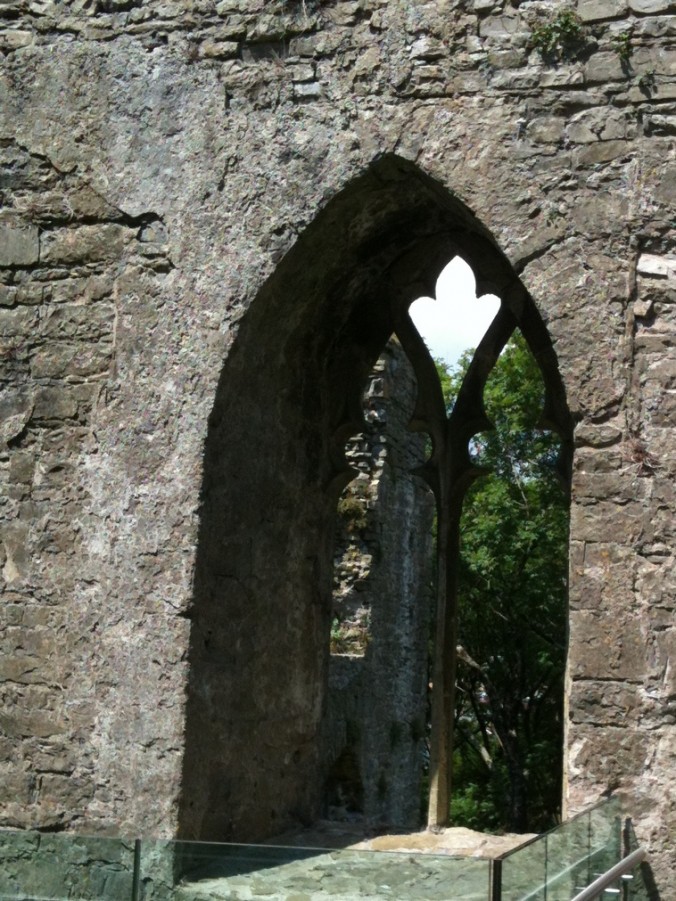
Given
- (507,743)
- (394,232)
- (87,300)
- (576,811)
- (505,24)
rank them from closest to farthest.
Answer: (576,811), (505,24), (87,300), (394,232), (507,743)

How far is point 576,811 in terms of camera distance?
4.83 metres

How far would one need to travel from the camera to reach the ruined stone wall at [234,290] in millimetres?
4980

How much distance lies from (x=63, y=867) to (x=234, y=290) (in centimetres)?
239

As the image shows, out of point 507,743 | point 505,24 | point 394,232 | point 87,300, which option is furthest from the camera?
point 507,743

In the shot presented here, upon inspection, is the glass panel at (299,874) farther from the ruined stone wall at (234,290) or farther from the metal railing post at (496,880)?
the ruined stone wall at (234,290)

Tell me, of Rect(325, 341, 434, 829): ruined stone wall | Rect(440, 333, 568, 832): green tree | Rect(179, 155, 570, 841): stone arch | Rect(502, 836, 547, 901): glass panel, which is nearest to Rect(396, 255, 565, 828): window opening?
Rect(179, 155, 570, 841): stone arch

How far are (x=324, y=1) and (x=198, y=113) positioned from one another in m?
0.68

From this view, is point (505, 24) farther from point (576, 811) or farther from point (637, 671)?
point (576, 811)

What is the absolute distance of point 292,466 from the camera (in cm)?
638

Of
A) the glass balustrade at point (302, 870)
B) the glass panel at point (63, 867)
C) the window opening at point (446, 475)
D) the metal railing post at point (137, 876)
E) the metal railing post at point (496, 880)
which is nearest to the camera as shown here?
the metal railing post at point (496, 880)

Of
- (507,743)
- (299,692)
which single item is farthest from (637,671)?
(507,743)

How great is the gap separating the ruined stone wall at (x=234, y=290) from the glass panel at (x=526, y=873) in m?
1.28

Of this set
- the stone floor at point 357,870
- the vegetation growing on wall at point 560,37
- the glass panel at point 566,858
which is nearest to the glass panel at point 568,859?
the glass panel at point 566,858

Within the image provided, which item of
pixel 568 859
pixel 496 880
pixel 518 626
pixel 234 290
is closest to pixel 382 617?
pixel 234 290
